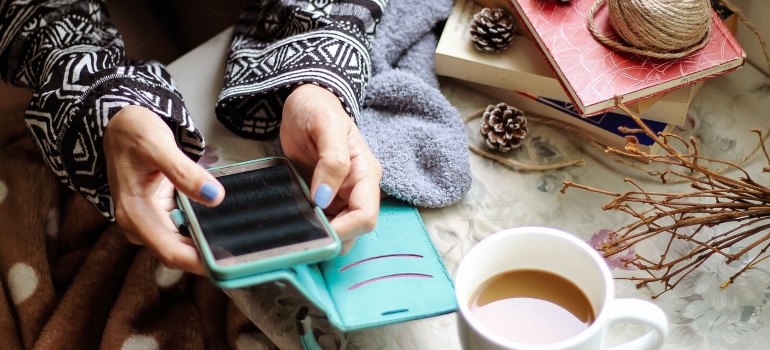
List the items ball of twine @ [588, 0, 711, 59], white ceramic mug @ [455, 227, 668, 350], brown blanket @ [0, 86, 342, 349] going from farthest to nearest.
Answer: brown blanket @ [0, 86, 342, 349], ball of twine @ [588, 0, 711, 59], white ceramic mug @ [455, 227, 668, 350]

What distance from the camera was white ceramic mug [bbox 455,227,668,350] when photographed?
44 cm

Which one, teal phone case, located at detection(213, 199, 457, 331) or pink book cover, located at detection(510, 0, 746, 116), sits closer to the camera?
teal phone case, located at detection(213, 199, 457, 331)

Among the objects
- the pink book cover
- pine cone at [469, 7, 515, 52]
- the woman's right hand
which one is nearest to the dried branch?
the pink book cover

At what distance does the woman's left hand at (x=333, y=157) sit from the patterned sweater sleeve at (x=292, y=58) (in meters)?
0.03

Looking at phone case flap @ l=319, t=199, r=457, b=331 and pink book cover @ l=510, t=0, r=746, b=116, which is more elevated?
pink book cover @ l=510, t=0, r=746, b=116

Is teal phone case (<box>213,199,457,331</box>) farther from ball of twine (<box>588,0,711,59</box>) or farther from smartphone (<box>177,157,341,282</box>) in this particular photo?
ball of twine (<box>588,0,711,59</box>)


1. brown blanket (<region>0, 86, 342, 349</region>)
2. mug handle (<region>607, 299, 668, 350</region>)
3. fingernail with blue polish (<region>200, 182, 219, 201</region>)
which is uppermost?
fingernail with blue polish (<region>200, 182, 219, 201</region>)

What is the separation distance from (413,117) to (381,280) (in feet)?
0.64

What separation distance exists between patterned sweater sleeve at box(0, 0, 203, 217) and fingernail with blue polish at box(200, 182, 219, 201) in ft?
0.44

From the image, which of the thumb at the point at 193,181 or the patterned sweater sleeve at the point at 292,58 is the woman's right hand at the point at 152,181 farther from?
the patterned sweater sleeve at the point at 292,58

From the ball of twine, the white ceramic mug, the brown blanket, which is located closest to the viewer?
the white ceramic mug

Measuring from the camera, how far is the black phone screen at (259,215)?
51 centimetres

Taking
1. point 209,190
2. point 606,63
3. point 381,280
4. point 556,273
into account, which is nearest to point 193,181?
point 209,190

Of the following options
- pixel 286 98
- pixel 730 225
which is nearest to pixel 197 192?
pixel 286 98
